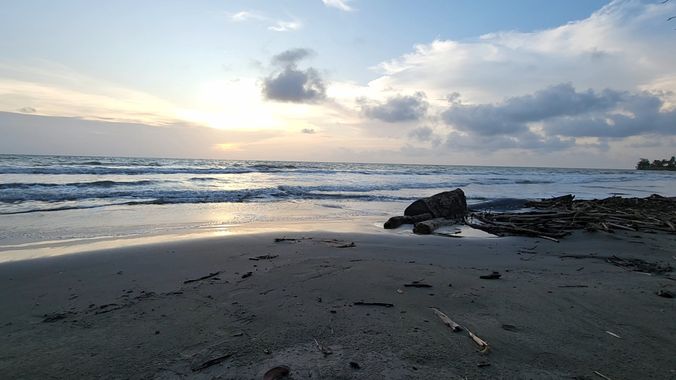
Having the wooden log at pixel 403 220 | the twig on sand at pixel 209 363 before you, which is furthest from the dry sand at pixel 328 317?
the wooden log at pixel 403 220

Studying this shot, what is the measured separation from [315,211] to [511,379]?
1099 centimetres

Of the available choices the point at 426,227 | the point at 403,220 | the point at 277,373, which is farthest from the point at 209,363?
the point at 403,220

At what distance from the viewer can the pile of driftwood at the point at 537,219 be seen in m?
8.73

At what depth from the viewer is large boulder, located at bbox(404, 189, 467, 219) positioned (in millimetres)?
11148

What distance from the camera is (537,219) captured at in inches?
388

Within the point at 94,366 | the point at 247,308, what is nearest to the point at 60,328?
the point at 94,366

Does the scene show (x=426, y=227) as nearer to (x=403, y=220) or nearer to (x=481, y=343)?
(x=403, y=220)

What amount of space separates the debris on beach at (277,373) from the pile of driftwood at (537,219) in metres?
6.88

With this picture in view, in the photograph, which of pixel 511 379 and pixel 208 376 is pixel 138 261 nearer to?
pixel 208 376

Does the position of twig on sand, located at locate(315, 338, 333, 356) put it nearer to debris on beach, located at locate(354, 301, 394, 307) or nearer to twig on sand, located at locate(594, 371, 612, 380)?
debris on beach, located at locate(354, 301, 394, 307)

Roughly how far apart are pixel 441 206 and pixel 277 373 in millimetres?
9446

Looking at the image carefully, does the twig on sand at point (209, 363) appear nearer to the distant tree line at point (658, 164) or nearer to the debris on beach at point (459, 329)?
the debris on beach at point (459, 329)

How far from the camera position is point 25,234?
8.15 meters

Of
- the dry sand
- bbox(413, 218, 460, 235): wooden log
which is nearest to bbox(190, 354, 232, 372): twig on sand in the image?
the dry sand
